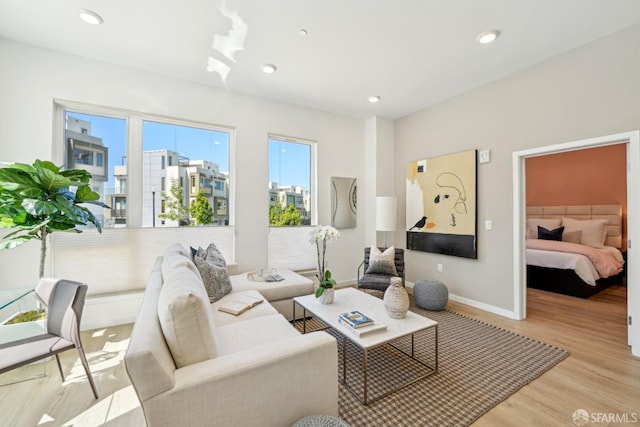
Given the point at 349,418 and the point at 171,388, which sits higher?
the point at 171,388

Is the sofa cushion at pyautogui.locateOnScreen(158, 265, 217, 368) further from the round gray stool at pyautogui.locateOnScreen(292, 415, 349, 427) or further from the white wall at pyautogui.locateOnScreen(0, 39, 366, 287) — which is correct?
the white wall at pyautogui.locateOnScreen(0, 39, 366, 287)

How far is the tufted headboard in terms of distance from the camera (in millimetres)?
4707

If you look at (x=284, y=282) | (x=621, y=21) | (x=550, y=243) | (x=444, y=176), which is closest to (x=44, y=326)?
(x=284, y=282)

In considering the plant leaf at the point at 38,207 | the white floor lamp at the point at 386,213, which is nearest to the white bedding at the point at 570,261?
the white floor lamp at the point at 386,213

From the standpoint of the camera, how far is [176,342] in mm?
1198

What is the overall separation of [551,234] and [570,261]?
1411mm

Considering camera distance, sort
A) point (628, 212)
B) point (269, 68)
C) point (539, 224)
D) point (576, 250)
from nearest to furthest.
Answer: point (628, 212), point (269, 68), point (576, 250), point (539, 224)

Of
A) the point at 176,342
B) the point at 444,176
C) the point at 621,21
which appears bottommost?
the point at 176,342

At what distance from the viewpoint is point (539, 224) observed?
5.44 m

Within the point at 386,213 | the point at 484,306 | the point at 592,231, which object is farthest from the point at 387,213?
the point at 592,231

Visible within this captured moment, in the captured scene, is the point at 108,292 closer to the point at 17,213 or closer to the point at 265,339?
the point at 17,213

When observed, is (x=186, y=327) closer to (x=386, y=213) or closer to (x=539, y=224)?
(x=386, y=213)

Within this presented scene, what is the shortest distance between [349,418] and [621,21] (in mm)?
3927

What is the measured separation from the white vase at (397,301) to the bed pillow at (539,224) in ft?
16.5
